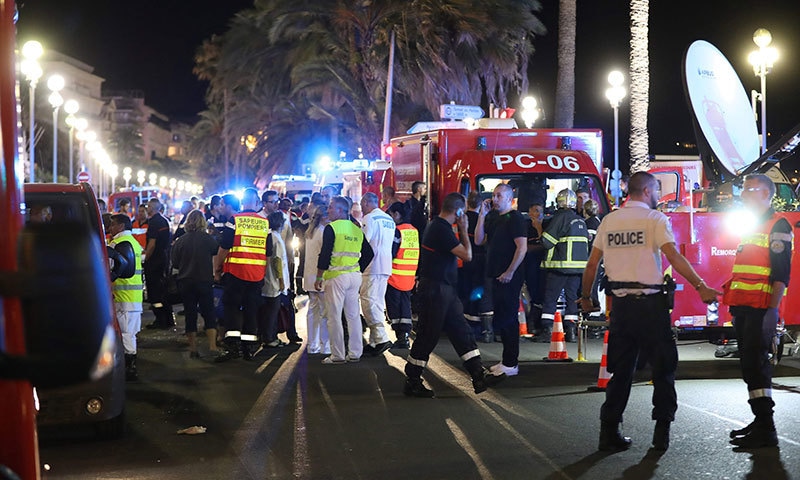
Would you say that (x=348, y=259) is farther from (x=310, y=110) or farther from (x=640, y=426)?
(x=310, y=110)

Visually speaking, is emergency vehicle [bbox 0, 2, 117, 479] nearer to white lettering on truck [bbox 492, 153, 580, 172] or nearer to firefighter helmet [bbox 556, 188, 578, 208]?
firefighter helmet [bbox 556, 188, 578, 208]

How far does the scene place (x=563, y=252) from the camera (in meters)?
13.9

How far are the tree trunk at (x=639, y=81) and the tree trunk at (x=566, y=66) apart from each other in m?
1.59

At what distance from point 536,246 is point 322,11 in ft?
72.6

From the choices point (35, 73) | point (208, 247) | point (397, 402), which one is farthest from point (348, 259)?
point (35, 73)

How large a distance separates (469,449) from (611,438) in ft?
3.27

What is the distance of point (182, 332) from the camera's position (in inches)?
648

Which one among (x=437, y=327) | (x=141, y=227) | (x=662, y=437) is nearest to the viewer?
(x=662, y=437)

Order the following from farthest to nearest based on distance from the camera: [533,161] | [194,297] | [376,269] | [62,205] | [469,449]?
[533,161] → [376,269] → [194,297] → [62,205] → [469,449]

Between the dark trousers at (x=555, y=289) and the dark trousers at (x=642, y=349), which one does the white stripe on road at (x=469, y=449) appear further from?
the dark trousers at (x=555, y=289)

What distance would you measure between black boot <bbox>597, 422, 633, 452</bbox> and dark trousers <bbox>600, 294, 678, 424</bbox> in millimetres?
41

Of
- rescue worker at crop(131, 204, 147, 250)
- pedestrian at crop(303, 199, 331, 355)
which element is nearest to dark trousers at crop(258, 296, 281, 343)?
pedestrian at crop(303, 199, 331, 355)

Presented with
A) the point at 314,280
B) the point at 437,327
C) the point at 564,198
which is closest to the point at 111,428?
the point at 437,327

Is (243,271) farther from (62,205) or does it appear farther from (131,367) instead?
(62,205)
